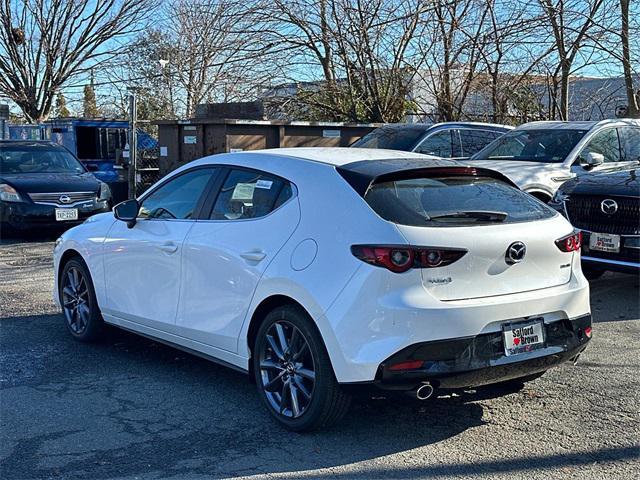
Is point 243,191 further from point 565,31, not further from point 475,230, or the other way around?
point 565,31

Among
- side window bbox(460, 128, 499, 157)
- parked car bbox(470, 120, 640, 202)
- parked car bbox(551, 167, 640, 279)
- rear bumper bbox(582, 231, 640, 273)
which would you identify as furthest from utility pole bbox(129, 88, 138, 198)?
rear bumper bbox(582, 231, 640, 273)

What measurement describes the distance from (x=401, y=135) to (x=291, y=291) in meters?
8.38

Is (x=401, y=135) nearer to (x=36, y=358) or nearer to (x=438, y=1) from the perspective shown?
(x=438, y=1)

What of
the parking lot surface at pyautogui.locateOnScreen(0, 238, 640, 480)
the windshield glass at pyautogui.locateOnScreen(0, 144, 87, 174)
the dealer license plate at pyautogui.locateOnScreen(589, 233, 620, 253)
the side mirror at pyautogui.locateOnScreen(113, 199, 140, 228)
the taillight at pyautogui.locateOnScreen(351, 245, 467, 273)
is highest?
the windshield glass at pyautogui.locateOnScreen(0, 144, 87, 174)

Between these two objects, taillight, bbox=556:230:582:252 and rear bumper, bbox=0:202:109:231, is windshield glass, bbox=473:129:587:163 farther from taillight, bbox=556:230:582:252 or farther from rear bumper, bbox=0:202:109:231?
rear bumper, bbox=0:202:109:231

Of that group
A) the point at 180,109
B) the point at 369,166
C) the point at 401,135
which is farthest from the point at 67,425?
the point at 180,109

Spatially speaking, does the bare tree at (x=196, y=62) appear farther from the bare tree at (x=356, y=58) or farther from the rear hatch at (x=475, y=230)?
the rear hatch at (x=475, y=230)

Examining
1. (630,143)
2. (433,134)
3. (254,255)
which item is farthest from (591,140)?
(254,255)

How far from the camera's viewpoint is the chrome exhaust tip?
4105 mm

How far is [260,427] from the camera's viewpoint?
4668 millimetres

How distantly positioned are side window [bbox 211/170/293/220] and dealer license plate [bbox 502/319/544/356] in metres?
1.54

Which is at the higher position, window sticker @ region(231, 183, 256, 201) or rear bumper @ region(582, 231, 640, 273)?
window sticker @ region(231, 183, 256, 201)

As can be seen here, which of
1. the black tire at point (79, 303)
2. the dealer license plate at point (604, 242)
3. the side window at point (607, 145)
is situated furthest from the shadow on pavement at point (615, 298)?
the black tire at point (79, 303)

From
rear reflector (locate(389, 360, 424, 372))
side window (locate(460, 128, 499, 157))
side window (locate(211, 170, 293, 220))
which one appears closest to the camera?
rear reflector (locate(389, 360, 424, 372))
